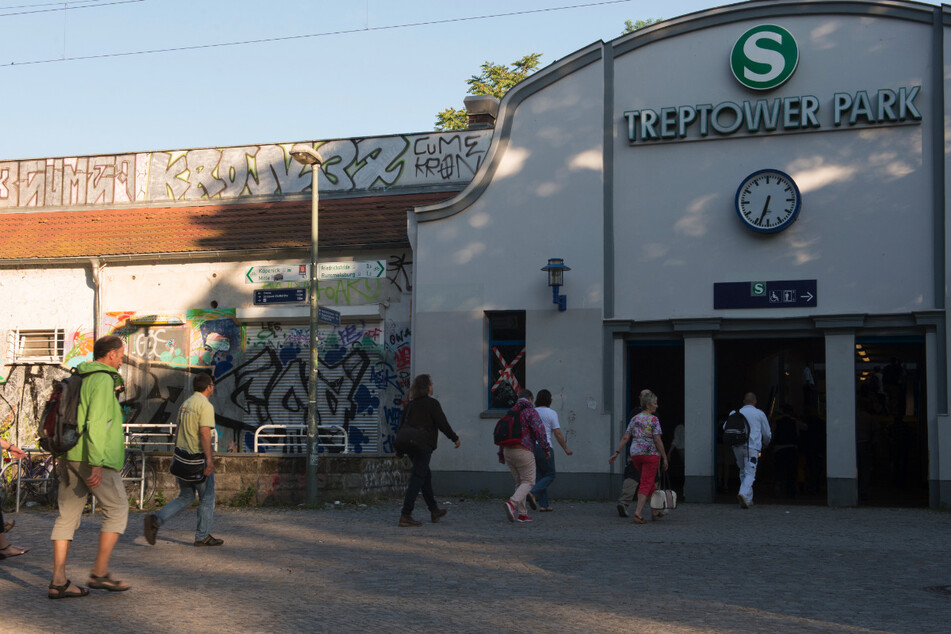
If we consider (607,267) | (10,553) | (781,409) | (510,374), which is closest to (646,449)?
(607,267)

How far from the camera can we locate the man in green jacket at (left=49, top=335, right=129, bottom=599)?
805 centimetres

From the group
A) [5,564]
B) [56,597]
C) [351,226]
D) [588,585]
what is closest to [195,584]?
[56,597]

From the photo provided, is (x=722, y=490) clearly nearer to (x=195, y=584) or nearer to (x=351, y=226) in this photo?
(x=351, y=226)

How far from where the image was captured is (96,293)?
22375mm

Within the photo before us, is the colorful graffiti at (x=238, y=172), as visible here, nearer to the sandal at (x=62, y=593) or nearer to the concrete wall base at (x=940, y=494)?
the concrete wall base at (x=940, y=494)

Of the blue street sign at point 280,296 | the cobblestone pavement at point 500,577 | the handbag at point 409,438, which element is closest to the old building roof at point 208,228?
the blue street sign at point 280,296

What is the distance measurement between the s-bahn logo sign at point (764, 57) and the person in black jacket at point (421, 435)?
27.1 feet

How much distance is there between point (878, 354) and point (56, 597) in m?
20.1

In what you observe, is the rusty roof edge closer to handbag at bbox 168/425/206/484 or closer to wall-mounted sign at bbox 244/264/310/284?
wall-mounted sign at bbox 244/264/310/284

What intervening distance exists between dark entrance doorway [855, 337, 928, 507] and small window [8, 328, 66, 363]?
15839mm

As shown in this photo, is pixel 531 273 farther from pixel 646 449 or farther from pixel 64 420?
pixel 64 420

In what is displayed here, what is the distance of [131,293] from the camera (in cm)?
2222

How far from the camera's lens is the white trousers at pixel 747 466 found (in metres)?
16.9

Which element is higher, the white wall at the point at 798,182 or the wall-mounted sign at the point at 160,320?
the white wall at the point at 798,182
